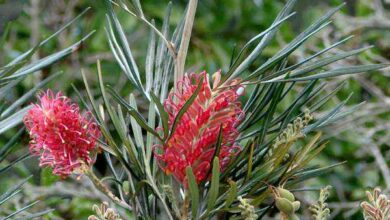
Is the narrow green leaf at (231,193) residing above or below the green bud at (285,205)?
above

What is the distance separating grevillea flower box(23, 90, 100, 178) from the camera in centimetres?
58

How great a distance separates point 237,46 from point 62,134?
1.64 metres

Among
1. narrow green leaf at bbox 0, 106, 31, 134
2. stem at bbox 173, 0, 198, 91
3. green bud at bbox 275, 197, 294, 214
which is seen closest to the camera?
green bud at bbox 275, 197, 294, 214

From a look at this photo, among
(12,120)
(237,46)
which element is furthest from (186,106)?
(237,46)

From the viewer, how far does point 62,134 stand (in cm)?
58

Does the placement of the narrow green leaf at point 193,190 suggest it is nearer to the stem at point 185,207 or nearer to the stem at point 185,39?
the stem at point 185,207

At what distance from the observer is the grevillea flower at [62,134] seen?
22.9 inches

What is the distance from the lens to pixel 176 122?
547 millimetres

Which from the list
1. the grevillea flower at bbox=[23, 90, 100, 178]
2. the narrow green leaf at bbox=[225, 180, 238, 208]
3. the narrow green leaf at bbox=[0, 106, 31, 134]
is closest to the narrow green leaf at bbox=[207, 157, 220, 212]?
the narrow green leaf at bbox=[225, 180, 238, 208]

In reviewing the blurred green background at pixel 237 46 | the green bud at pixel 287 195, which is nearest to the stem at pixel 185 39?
the green bud at pixel 287 195

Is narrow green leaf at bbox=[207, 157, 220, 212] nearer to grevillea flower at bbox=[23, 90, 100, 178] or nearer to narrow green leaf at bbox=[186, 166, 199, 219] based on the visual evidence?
narrow green leaf at bbox=[186, 166, 199, 219]

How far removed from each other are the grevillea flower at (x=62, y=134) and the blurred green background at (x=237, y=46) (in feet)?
4.11

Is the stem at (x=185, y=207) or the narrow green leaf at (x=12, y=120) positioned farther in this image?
the narrow green leaf at (x=12, y=120)

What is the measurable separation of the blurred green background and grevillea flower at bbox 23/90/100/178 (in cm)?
125
